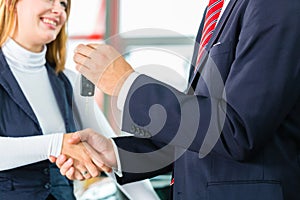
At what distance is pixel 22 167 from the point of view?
195 cm

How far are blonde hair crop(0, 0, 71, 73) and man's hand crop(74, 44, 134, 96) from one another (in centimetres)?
78

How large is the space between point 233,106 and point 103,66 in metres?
0.36

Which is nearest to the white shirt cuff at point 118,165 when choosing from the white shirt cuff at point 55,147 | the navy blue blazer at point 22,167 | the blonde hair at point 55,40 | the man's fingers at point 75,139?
the man's fingers at point 75,139

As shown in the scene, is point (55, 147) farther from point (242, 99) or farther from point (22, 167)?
point (242, 99)

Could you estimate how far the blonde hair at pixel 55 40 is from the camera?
2.11 meters

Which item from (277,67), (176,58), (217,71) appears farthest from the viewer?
(176,58)

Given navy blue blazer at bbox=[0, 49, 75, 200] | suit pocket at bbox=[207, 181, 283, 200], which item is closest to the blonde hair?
navy blue blazer at bbox=[0, 49, 75, 200]

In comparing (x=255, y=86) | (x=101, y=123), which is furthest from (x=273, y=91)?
(x=101, y=123)

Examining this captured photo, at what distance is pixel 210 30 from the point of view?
57.0 inches

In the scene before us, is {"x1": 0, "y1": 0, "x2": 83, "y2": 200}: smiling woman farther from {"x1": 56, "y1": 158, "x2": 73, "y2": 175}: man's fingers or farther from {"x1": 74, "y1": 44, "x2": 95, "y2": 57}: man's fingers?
{"x1": 74, "y1": 44, "x2": 95, "y2": 57}: man's fingers

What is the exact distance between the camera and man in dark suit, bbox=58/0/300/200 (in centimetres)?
116

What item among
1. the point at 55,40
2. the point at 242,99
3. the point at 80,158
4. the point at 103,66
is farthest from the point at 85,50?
the point at 55,40

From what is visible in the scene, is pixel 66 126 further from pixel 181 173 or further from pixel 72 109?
pixel 181 173

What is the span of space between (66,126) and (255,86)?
1.10 m
